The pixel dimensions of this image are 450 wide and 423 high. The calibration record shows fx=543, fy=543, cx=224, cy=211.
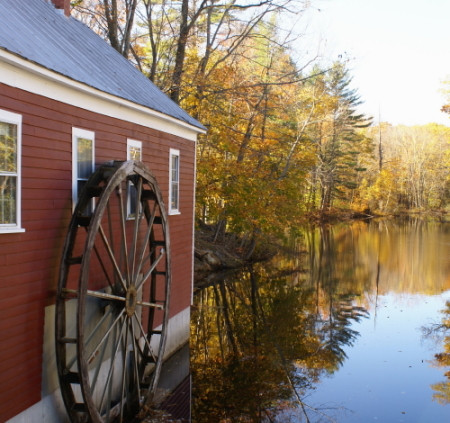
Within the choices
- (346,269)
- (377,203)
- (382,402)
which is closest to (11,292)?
(382,402)

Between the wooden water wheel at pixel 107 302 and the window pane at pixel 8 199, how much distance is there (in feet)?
3.24

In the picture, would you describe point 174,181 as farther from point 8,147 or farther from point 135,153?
point 8,147

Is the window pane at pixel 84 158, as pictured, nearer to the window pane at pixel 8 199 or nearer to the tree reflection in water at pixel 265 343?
the window pane at pixel 8 199

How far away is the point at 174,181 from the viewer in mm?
12367

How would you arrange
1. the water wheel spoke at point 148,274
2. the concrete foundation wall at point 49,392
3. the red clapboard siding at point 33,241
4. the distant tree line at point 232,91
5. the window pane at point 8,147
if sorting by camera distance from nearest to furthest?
the window pane at point 8,147 → the red clapboard siding at point 33,241 → the concrete foundation wall at point 49,392 → the water wheel spoke at point 148,274 → the distant tree line at point 232,91

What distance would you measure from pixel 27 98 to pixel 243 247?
24096mm

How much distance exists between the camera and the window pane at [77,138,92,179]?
8136 millimetres

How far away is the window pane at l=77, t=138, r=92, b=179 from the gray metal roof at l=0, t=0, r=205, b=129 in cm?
86

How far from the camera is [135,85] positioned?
441 inches

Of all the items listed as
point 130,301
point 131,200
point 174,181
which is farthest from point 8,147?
Result: point 174,181

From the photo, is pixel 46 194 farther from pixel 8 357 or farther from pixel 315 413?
pixel 315 413

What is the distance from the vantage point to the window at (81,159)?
7.91 meters

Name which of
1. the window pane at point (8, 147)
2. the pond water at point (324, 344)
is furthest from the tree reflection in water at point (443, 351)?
the window pane at point (8, 147)

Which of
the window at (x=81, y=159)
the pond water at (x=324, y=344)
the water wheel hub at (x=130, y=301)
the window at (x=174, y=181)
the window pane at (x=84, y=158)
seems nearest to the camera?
the window at (x=81, y=159)
